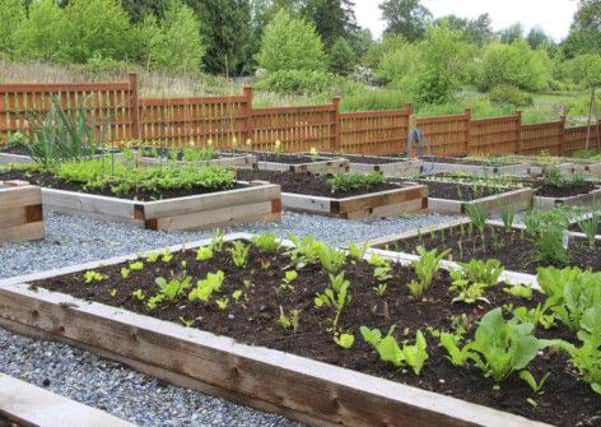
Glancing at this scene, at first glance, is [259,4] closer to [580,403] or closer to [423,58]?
[423,58]

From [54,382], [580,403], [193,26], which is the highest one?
[193,26]

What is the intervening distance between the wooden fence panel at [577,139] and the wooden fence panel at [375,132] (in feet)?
22.0

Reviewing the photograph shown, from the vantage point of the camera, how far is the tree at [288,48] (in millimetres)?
36444

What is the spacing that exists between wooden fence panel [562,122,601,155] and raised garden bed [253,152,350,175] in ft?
37.3

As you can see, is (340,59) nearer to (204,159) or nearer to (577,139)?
(577,139)

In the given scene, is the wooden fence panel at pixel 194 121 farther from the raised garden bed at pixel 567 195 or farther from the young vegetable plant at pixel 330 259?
the young vegetable plant at pixel 330 259

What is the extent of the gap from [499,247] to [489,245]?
0.36 feet

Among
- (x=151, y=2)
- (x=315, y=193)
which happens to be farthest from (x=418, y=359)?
(x=151, y=2)

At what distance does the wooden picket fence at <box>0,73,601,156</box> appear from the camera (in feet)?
32.9

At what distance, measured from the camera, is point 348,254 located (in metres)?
4.02

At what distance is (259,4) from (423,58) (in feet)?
100

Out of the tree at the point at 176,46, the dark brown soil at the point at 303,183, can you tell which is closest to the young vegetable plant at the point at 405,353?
the dark brown soil at the point at 303,183

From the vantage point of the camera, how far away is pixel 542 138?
18.8 meters

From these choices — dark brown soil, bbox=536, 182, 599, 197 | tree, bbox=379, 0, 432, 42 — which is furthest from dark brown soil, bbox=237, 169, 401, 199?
tree, bbox=379, 0, 432, 42
